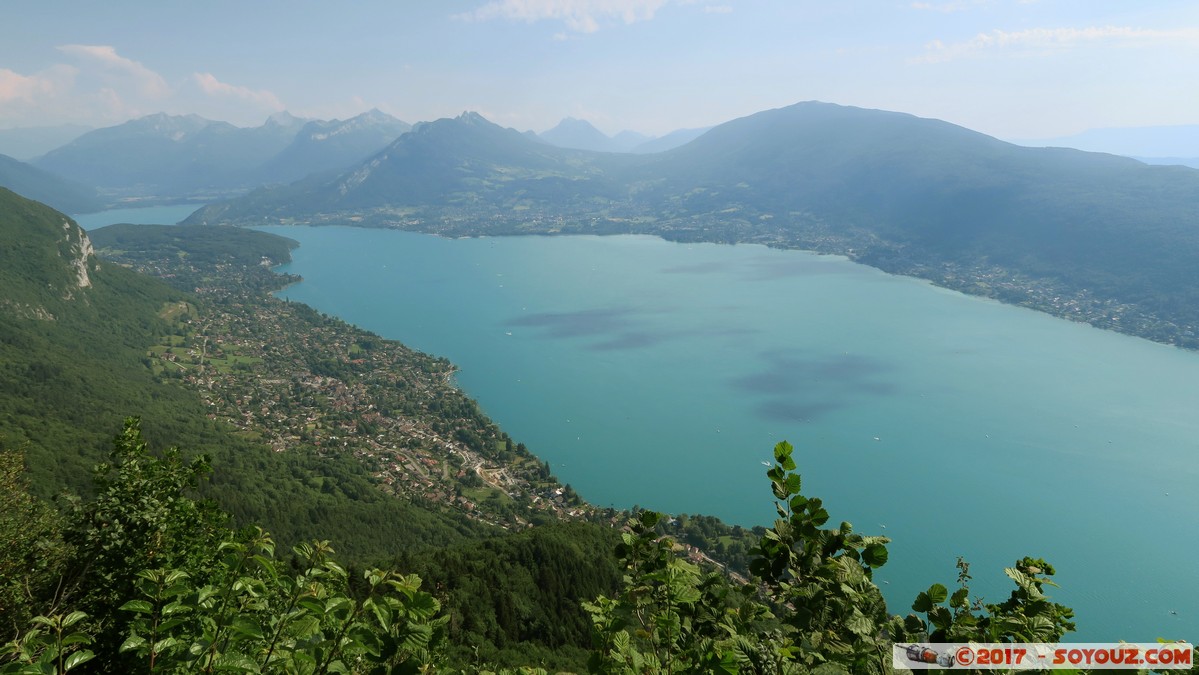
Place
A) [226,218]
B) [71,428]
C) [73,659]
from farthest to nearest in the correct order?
[226,218], [71,428], [73,659]

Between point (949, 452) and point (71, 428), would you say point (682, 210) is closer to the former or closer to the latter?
point (949, 452)

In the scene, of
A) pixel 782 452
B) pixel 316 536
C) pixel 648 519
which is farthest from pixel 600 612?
pixel 316 536

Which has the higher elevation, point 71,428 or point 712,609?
point 712,609

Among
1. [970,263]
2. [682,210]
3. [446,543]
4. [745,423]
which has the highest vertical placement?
[682,210]

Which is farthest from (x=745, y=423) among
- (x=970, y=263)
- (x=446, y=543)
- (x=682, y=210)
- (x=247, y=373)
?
(x=682, y=210)

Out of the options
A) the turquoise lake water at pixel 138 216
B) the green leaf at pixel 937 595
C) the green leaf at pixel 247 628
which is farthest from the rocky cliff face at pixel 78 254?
the turquoise lake water at pixel 138 216

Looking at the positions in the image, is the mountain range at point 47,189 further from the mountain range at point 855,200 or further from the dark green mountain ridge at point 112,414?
the dark green mountain ridge at point 112,414
